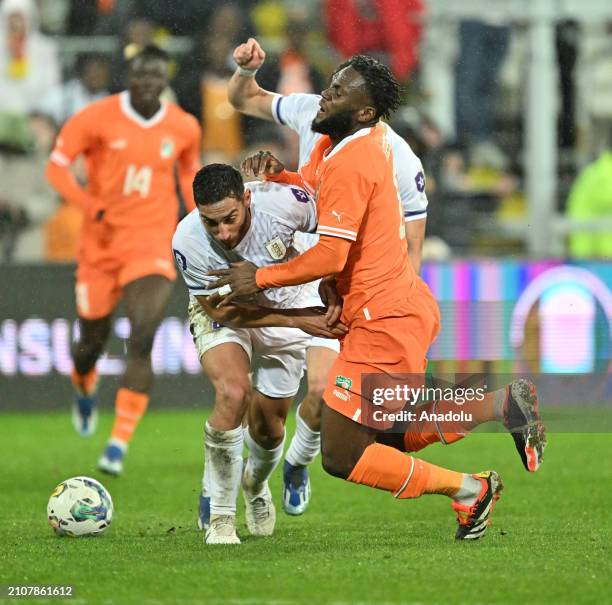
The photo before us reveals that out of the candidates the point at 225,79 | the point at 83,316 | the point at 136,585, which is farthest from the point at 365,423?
the point at 225,79

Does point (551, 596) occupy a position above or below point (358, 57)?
below

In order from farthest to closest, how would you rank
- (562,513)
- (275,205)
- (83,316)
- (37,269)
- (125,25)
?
(125,25)
(37,269)
(83,316)
(562,513)
(275,205)

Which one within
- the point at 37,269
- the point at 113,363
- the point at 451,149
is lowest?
the point at 113,363

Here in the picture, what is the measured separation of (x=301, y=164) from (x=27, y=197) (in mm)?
6233

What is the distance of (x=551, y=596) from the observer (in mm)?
4871

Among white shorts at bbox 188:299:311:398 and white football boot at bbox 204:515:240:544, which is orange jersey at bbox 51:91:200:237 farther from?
white football boot at bbox 204:515:240:544

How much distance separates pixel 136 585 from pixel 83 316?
4.81 m

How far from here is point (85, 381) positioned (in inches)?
398

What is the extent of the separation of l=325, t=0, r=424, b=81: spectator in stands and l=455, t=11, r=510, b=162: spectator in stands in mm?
539

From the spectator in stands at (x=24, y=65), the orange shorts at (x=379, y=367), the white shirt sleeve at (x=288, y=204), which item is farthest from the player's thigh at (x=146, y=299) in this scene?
the spectator in stands at (x=24, y=65)

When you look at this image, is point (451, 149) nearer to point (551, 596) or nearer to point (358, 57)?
point (358, 57)

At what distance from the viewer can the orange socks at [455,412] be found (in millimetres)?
6078

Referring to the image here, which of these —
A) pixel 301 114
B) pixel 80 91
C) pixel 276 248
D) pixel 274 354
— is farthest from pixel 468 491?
pixel 80 91

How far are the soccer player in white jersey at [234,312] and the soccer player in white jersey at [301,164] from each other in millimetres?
396
